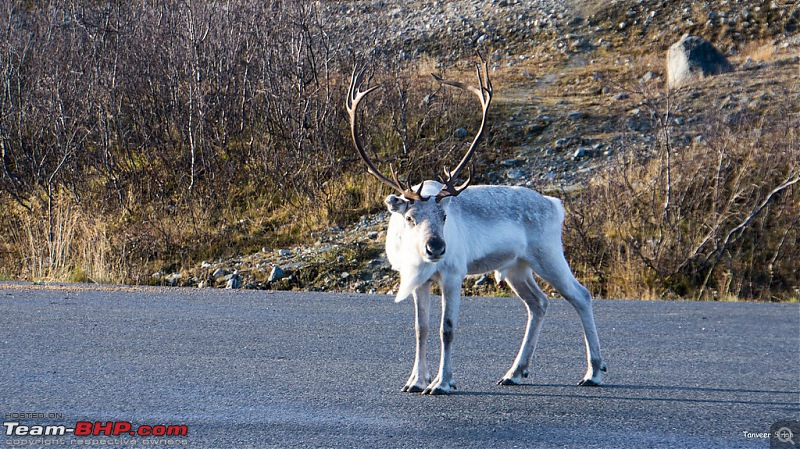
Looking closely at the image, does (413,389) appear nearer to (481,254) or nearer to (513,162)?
(481,254)

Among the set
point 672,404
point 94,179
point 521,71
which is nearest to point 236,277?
point 94,179

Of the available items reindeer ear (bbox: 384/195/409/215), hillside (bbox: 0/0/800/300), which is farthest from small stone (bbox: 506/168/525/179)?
reindeer ear (bbox: 384/195/409/215)

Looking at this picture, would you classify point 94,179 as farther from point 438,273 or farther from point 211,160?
point 438,273

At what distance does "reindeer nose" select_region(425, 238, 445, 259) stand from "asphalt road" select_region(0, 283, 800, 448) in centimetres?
107

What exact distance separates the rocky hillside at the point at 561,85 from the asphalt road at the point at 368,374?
323cm

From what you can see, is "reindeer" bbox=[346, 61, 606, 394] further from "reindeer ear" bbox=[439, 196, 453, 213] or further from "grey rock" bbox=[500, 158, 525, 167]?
"grey rock" bbox=[500, 158, 525, 167]

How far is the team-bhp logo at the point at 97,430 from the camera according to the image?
5664 mm

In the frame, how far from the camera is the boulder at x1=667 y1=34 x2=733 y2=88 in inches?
925

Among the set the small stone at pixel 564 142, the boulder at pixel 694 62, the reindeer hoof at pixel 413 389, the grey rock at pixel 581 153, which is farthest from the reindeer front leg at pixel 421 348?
the boulder at pixel 694 62

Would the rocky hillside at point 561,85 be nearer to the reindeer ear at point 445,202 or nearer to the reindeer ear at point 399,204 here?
the reindeer ear at point 445,202

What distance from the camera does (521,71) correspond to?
2697cm

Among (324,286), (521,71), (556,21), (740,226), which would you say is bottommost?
(324,286)

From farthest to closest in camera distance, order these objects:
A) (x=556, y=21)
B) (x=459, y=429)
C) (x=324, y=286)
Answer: (x=556, y=21) → (x=324, y=286) → (x=459, y=429)

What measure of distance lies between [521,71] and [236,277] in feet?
48.4
